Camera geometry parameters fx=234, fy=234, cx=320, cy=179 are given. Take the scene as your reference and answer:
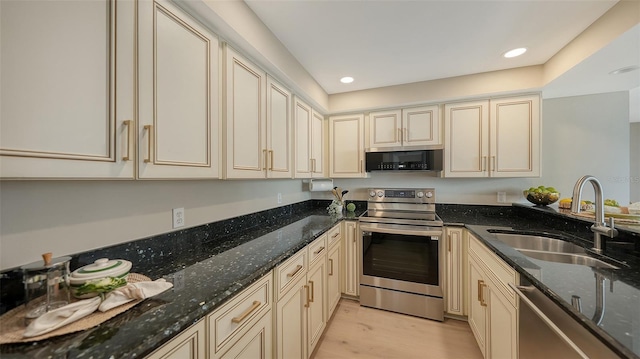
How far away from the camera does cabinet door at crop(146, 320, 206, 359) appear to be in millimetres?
662

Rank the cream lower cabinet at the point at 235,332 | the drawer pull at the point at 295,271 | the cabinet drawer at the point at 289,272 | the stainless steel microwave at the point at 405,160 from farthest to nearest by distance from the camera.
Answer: the stainless steel microwave at the point at 405,160 < the drawer pull at the point at 295,271 < the cabinet drawer at the point at 289,272 < the cream lower cabinet at the point at 235,332

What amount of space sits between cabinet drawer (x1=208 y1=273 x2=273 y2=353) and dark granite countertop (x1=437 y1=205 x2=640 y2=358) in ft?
3.84

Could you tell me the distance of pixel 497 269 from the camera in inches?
57.6

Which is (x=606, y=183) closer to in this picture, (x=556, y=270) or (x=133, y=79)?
(x=556, y=270)

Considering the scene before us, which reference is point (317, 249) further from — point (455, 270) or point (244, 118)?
point (455, 270)

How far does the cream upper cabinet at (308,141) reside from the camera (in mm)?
2165

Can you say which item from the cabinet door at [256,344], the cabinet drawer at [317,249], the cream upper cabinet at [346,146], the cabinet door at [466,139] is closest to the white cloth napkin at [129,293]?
the cabinet door at [256,344]

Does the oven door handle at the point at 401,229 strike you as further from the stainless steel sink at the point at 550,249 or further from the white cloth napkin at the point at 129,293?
the white cloth napkin at the point at 129,293

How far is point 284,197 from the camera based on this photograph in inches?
98.5

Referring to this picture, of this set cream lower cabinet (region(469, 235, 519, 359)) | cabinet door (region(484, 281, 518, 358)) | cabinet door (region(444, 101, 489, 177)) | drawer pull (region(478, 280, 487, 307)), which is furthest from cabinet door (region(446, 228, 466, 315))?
cabinet door (region(444, 101, 489, 177))

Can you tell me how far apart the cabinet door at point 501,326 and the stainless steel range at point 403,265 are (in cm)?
54

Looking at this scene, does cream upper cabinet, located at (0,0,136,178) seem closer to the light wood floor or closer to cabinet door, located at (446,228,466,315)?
the light wood floor

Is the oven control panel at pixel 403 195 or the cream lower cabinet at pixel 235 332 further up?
the oven control panel at pixel 403 195

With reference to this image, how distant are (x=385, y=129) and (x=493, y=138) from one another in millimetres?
1051
